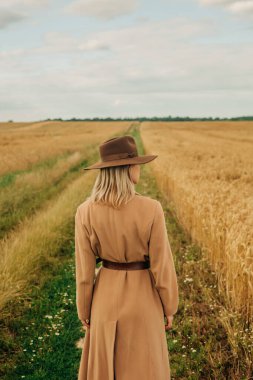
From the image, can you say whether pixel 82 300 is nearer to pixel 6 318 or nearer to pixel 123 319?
pixel 123 319

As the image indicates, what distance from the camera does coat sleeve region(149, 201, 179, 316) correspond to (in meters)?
2.56

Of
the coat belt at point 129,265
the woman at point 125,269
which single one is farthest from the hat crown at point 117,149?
the coat belt at point 129,265

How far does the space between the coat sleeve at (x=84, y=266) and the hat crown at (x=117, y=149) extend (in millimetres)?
437

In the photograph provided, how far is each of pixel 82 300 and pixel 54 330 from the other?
233 centimetres

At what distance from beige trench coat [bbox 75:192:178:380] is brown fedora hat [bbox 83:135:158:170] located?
0.25 meters

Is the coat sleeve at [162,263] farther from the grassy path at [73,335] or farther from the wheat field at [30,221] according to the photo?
the wheat field at [30,221]

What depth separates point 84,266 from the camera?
8.93ft

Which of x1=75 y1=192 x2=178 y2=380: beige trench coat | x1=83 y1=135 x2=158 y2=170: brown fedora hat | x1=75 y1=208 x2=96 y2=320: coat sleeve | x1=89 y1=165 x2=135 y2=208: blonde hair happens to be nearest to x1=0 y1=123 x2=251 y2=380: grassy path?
x1=75 y1=192 x2=178 y2=380: beige trench coat

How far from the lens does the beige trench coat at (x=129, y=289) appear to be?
8.40 feet

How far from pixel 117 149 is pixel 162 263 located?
78 cm

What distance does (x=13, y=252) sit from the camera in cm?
643

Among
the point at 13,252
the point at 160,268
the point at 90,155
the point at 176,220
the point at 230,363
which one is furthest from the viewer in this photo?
the point at 90,155

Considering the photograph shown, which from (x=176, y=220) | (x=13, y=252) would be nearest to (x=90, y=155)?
(x=176, y=220)

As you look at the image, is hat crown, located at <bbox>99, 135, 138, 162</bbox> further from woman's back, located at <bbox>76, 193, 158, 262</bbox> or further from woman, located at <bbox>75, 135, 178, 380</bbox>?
woman's back, located at <bbox>76, 193, 158, 262</bbox>
